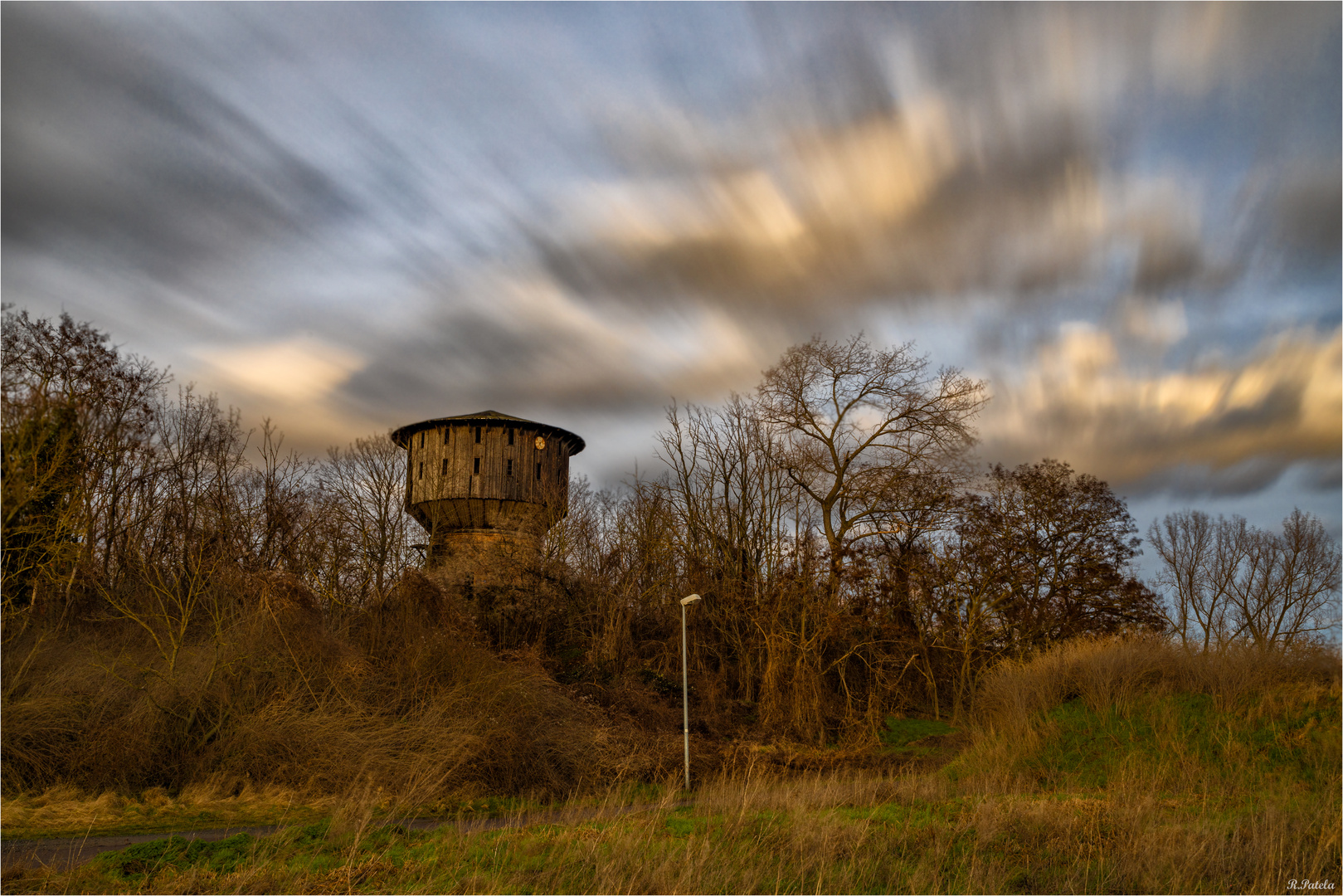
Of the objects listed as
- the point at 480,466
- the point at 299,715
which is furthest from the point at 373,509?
the point at 299,715

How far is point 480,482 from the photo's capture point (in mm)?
34031

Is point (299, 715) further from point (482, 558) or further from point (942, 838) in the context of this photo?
point (482, 558)

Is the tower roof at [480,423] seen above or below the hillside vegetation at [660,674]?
above

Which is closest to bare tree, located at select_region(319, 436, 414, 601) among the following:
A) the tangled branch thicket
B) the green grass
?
the tangled branch thicket

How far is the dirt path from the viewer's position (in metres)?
10.4

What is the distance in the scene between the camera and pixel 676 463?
34.6m

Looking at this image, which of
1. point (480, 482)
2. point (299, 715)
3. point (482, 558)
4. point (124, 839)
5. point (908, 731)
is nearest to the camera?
point (124, 839)

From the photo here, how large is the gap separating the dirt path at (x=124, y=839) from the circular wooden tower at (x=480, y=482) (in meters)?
18.6

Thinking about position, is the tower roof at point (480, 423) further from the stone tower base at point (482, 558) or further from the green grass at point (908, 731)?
the green grass at point (908, 731)

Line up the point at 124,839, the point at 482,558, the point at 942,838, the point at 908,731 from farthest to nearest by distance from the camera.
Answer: the point at 482,558, the point at 908,731, the point at 124,839, the point at 942,838

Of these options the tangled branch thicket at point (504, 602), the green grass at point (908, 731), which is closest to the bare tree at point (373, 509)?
the tangled branch thicket at point (504, 602)

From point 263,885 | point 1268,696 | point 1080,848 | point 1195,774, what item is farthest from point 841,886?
point 1268,696

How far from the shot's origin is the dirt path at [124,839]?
10367 millimetres

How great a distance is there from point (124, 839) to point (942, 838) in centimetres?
1089
